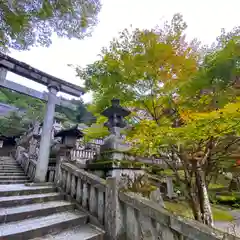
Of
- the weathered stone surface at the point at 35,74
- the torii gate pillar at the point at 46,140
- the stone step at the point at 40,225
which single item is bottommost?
the stone step at the point at 40,225

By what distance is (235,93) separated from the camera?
Result: 12.3 ft

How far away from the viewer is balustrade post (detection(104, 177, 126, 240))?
90.6 inches

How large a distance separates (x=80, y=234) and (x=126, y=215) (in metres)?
0.84

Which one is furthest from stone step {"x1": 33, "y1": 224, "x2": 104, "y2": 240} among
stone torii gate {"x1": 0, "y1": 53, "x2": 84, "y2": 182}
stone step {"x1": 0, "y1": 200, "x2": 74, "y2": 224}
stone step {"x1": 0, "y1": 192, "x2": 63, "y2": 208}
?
stone torii gate {"x1": 0, "y1": 53, "x2": 84, "y2": 182}

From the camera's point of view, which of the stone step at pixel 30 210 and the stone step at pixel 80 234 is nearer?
the stone step at pixel 80 234

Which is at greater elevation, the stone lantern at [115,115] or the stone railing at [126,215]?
the stone lantern at [115,115]

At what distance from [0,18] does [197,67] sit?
6778mm

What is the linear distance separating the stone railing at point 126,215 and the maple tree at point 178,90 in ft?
5.46

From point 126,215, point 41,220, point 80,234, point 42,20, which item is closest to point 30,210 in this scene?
point 41,220

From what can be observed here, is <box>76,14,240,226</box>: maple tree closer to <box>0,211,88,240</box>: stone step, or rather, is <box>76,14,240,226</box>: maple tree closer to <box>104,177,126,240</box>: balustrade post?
<box>104,177,126,240</box>: balustrade post

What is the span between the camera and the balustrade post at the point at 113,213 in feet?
7.55

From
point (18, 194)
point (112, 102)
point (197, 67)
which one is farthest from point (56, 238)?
point (197, 67)

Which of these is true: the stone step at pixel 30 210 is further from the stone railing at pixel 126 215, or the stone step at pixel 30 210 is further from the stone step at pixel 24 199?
the stone railing at pixel 126 215

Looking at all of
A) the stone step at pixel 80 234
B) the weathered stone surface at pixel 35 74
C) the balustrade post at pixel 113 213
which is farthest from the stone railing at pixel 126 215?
the weathered stone surface at pixel 35 74
